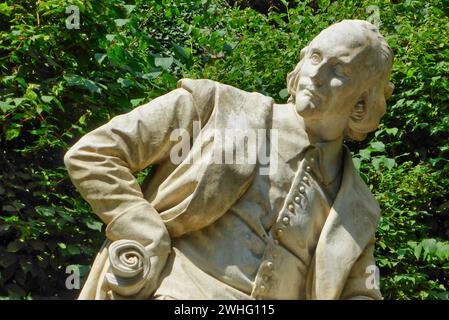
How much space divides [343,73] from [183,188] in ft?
2.96

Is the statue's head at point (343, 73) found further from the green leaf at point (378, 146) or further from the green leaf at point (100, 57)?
the green leaf at point (378, 146)

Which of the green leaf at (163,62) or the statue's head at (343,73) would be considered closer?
the statue's head at (343,73)

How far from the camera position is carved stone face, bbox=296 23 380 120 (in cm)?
752

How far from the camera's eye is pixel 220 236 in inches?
291

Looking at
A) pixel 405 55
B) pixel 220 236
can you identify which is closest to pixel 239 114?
pixel 220 236

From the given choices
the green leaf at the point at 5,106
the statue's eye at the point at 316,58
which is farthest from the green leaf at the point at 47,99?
the statue's eye at the point at 316,58

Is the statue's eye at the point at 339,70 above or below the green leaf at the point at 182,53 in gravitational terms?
above

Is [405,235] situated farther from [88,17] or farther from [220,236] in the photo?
[220,236]

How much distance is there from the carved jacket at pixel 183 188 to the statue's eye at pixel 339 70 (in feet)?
1.18

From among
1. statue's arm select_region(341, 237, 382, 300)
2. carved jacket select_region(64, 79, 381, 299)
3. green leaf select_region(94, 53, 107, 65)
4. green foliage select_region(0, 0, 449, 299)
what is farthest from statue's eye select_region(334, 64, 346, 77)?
green leaf select_region(94, 53, 107, 65)

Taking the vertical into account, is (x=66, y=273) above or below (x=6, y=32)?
below

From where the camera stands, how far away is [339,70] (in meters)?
7.54

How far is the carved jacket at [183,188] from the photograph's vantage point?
7.36 meters
